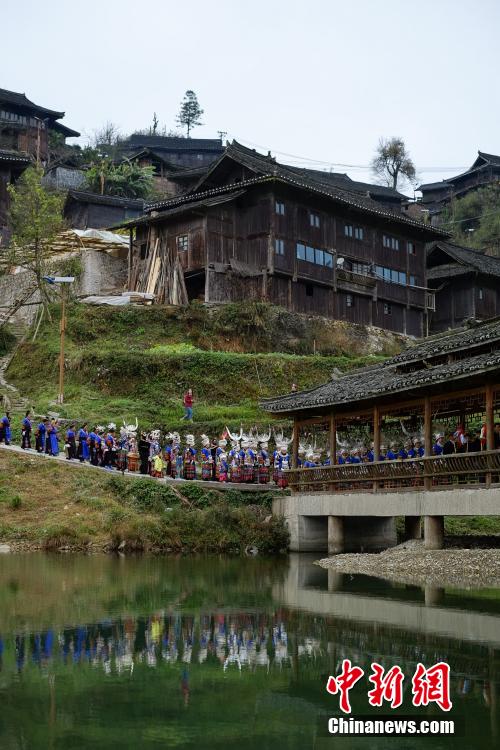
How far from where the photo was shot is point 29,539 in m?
28.2

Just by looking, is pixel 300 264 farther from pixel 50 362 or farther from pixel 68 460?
pixel 68 460

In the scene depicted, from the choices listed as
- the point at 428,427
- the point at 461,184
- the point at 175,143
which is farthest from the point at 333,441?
the point at 175,143

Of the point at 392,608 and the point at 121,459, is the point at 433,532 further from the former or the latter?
the point at 121,459

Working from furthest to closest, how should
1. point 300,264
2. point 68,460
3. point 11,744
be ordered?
1. point 300,264
2. point 68,460
3. point 11,744

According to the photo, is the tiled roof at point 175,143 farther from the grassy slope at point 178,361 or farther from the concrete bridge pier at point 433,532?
the concrete bridge pier at point 433,532

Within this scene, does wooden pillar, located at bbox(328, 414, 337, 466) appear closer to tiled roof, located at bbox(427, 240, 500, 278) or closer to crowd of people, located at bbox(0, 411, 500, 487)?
crowd of people, located at bbox(0, 411, 500, 487)

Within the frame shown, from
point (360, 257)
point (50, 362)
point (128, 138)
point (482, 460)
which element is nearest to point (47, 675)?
point (482, 460)

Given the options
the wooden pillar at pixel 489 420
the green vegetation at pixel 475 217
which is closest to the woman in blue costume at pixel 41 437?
the wooden pillar at pixel 489 420

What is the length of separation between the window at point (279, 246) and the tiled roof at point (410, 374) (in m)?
19.5

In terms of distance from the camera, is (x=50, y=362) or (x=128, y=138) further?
(x=128, y=138)

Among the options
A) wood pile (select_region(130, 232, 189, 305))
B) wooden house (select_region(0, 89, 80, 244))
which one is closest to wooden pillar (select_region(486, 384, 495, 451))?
wood pile (select_region(130, 232, 189, 305))

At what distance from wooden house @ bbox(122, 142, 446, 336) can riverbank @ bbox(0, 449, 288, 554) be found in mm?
20071

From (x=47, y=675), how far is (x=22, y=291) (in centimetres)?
4496

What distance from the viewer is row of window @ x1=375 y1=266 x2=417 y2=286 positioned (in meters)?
58.3
